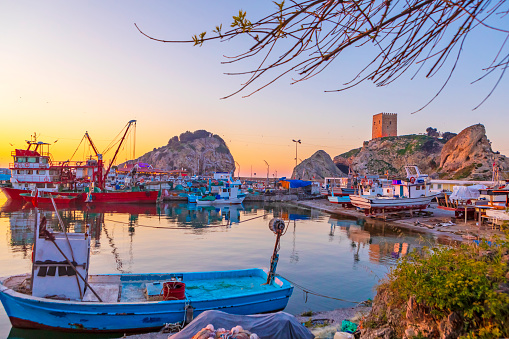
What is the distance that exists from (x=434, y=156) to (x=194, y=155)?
102300 millimetres

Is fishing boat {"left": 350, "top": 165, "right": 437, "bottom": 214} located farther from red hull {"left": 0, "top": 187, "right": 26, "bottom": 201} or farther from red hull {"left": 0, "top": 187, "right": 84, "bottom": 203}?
red hull {"left": 0, "top": 187, "right": 26, "bottom": 201}

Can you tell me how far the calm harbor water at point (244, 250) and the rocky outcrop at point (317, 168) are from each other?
246 feet

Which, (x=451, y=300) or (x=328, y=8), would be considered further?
(x=451, y=300)

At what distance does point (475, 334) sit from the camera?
171 inches

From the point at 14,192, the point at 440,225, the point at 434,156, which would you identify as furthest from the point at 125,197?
the point at 434,156

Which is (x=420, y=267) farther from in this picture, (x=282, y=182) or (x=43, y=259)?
(x=282, y=182)

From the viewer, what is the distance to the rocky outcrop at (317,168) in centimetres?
10986

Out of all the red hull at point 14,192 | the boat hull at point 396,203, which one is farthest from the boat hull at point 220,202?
the red hull at point 14,192

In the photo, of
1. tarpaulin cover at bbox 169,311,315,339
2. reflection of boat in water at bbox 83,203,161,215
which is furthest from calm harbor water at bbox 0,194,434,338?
reflection of boat in water at bbox 83,203,161,215

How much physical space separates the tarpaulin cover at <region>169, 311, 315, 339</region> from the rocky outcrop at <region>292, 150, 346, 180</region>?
333ft

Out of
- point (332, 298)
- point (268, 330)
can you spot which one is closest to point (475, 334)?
point (268, 330)

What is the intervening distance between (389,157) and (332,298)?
9829 centimetres

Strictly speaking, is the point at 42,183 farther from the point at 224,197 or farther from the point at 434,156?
the point at 434,156

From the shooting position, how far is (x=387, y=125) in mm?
117625
